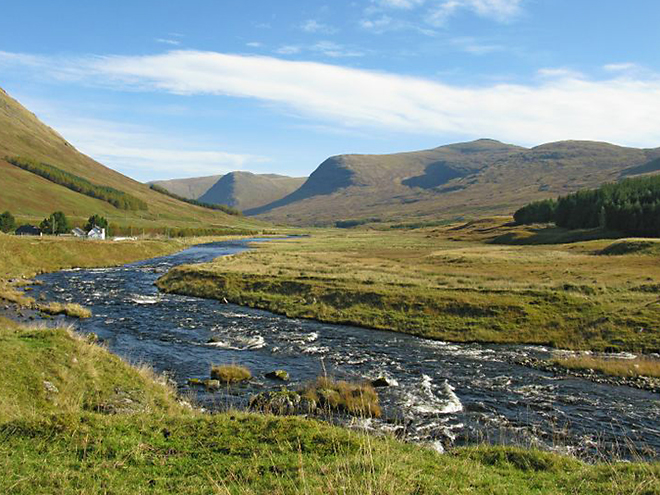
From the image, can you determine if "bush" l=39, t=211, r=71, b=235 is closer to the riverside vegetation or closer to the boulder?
the riverside vegetation

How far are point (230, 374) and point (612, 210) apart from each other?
127995 millimetres

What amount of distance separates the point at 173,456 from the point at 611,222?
138067 mm

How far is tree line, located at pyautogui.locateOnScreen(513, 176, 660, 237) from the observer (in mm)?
113562

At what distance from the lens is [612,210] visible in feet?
402

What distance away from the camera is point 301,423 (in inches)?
552

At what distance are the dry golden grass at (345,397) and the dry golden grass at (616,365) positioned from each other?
1525cm

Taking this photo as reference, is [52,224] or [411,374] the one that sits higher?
[52,224]

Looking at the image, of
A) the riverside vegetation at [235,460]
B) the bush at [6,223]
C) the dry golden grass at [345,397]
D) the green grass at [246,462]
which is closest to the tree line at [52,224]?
the bush at [6,223]

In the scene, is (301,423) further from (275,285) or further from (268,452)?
(275,285)

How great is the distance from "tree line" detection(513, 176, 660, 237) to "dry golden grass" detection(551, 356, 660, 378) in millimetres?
98562

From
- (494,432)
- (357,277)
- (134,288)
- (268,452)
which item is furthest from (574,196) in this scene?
(268,452)

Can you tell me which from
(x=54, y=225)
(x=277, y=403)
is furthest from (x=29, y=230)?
(x=277, y=403)

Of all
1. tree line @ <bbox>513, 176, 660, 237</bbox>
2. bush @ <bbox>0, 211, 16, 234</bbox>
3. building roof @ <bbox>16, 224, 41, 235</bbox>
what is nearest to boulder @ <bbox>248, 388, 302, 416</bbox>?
tree line @ <bbox>513, 176, 660, 237</bbox>

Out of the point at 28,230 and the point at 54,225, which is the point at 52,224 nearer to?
the point at 54,225
